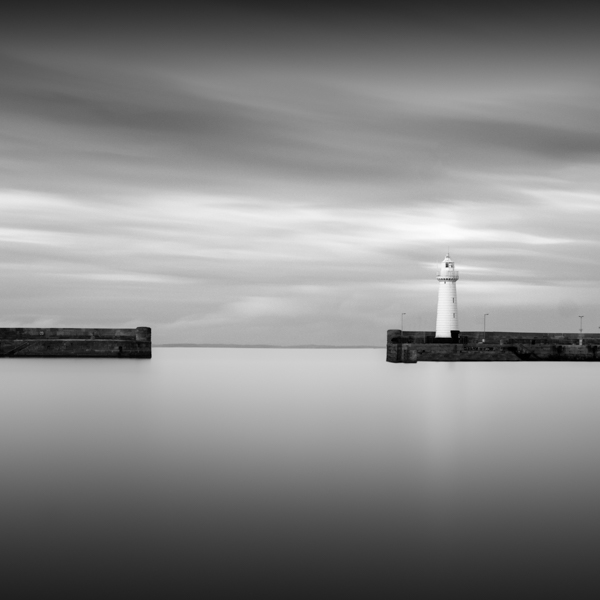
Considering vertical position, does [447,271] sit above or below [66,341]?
above

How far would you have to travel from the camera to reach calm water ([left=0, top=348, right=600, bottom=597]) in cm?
557

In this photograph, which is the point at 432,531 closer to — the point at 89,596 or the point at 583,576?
the point at 583,576

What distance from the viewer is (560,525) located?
7.04 meters

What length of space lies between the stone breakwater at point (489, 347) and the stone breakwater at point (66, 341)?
622 inches

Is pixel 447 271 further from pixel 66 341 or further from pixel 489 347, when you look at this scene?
pixel 66 341

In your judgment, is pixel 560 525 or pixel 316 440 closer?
pixel 560 525

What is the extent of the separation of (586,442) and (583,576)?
28.5 ft

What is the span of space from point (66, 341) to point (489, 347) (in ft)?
80.4

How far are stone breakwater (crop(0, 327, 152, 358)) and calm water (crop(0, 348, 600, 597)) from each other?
25213 millimetres

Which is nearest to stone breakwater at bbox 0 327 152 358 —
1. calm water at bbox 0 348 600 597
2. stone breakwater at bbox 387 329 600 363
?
stone breakwater at bbox 387 329 600 363

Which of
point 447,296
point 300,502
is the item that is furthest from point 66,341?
point 300,502

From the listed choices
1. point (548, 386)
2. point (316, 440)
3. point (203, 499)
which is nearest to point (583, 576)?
point (203, 499)

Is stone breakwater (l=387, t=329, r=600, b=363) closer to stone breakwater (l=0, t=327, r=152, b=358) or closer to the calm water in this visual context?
stone breakwater (l=0, t=327, r=152, b=358)

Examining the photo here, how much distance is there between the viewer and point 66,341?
41781 mm
